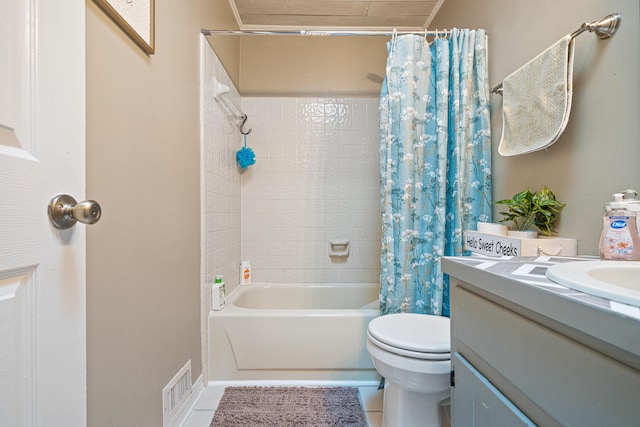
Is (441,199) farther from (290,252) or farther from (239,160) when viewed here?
(239,160)

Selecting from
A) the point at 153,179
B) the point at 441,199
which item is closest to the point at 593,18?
the point at 441,199

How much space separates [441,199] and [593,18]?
0.82 metres

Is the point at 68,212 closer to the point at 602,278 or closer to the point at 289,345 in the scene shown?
the point at 602,278

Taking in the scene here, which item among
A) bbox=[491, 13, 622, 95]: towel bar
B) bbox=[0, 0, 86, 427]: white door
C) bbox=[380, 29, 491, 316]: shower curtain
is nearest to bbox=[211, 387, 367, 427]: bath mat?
bbox=[380, 29, 491, 316]: shower curtain

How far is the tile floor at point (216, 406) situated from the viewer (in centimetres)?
135

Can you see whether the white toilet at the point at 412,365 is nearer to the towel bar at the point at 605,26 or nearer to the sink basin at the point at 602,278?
the sink basin at the point at 602,278

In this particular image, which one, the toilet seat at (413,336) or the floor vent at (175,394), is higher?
the toilet seat at (413,336)

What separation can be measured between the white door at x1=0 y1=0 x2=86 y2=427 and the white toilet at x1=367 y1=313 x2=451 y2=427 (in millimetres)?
908

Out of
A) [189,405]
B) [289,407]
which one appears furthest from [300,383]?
[189,405]

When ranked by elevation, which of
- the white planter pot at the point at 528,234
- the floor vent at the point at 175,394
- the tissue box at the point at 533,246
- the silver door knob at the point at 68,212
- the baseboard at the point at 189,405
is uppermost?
the silver door knob at the point at 68,212

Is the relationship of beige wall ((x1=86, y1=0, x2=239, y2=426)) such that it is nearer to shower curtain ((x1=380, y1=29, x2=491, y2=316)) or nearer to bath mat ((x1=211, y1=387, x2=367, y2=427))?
bath mat ((x1=211, y1=387, x2=367, y2=427))

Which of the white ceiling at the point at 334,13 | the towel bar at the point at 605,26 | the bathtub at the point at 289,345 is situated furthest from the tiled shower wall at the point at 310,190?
the towel bar at the point at 605,26

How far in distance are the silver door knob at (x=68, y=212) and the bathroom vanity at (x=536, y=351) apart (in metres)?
0.79

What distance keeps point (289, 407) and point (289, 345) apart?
29 cm
